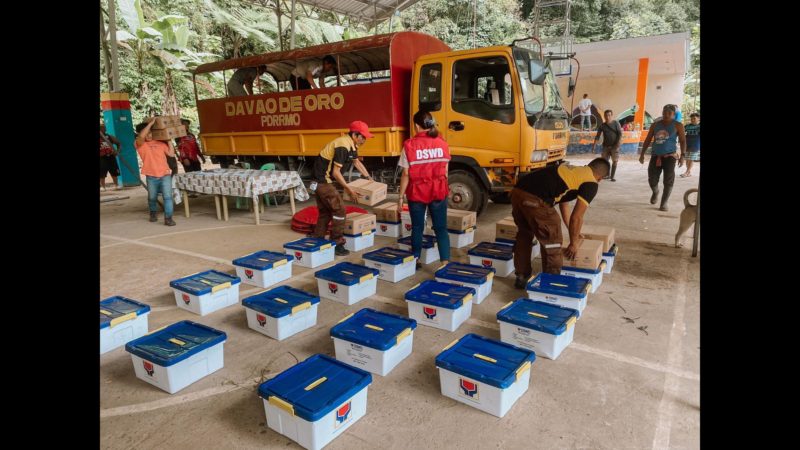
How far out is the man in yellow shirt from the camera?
3.98 m

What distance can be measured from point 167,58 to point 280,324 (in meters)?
15.5

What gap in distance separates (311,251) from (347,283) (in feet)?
4.07

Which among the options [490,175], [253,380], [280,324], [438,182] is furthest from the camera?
[490,175]

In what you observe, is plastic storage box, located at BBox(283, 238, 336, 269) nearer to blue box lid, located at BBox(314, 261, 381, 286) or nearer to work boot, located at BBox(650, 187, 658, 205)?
blue box lid, located at BBox(314, 261, 381, 286)

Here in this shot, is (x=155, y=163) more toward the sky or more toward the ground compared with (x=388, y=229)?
more toward the sky

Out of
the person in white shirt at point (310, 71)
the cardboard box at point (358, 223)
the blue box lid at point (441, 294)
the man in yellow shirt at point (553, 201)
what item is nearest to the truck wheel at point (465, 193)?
the cardboard box at point (358, 223)

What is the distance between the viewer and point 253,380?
117 inches

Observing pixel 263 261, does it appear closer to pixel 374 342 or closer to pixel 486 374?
pixel 374 342

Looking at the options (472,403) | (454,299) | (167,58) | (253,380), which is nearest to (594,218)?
(454,299)

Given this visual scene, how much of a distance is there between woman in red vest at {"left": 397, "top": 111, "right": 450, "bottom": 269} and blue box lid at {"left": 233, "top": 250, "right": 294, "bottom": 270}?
4.85 feet

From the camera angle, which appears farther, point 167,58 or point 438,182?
point 167,58

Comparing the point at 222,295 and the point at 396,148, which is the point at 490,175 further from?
the point at 222,295

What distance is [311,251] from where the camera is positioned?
516 centimetres

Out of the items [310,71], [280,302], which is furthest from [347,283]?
[310,71]
